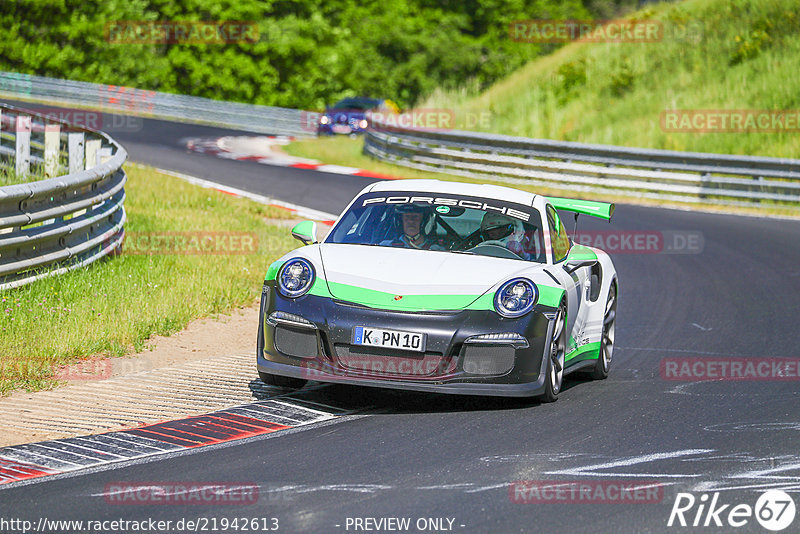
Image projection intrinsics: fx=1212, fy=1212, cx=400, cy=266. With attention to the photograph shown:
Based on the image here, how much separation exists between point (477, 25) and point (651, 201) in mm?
49851

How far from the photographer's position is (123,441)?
21.1 ft

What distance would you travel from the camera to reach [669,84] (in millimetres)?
30641

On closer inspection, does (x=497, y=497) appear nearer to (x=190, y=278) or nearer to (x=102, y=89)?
(x=190, y=278)

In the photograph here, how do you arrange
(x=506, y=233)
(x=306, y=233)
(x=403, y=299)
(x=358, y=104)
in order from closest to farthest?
(x=403, y=299) → (x=306, y=233) → (x=506, y=233) → (x=358, y=104)

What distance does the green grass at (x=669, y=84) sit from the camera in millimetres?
27859

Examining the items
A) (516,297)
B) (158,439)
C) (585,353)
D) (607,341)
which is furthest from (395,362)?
(607,341)

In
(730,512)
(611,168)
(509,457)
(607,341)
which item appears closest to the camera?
(730,512)

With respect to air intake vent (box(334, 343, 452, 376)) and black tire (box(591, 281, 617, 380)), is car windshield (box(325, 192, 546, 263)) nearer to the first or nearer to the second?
black tire (box(591, 281, 617, 380))

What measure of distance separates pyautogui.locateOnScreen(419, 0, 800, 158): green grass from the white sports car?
1872cm

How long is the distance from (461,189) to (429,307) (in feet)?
5.74

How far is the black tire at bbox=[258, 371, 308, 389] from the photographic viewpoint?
754cm

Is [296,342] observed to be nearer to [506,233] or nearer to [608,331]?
[506,233]

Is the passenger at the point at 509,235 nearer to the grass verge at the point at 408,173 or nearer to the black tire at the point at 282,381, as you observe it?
the black tire at the point at 282,381

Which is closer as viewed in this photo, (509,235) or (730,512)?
(730,512)
